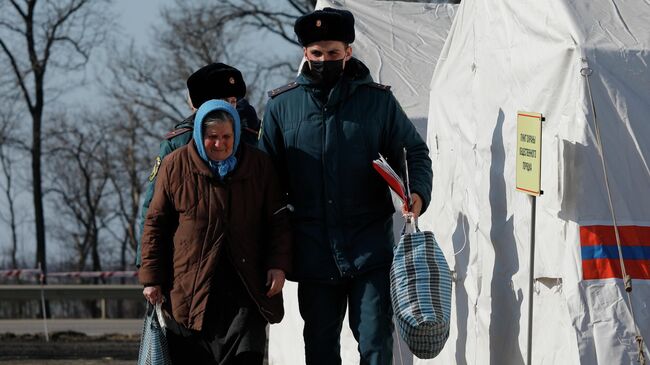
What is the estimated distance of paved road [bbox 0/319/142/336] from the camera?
66.5 ft

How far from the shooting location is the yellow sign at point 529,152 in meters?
6.48

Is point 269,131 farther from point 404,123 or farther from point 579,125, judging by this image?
point 579,125

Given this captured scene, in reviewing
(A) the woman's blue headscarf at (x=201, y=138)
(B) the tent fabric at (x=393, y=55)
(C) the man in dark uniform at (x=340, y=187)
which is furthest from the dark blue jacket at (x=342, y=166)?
(B) the tent fabric at (x=393, y=55)

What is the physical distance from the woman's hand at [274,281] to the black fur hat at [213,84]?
1.26 meters

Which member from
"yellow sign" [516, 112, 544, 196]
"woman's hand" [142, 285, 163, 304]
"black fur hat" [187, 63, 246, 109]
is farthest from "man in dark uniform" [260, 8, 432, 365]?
"black fur hat" [187, 63, 246, 109]

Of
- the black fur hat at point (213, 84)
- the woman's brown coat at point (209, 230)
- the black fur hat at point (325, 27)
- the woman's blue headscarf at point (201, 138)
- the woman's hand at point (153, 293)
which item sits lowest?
the woman's hand at point (153, 293)

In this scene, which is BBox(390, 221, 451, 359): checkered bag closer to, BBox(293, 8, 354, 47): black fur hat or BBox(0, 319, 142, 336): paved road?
BBox(293, 8, 354, 47): black fur hat

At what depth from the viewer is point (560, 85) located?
6.60m

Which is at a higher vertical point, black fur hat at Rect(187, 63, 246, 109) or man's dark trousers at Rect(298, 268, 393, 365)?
black fur hat at Rect(187, 63, 246, 109)

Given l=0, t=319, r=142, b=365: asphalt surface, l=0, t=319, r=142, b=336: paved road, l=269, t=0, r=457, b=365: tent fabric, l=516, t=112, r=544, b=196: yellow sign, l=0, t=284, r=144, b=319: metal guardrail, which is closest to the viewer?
l=516, t=112, r=544, b=196: yellow sign

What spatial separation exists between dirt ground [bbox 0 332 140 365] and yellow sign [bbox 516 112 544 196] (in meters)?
8.27

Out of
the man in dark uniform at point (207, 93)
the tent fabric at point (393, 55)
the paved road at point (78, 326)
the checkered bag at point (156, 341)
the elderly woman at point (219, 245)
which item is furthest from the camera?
the paved road at point (78, 326)

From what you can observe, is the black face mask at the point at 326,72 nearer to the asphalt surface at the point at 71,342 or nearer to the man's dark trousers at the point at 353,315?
the man's dark trousers at the point at 353,315

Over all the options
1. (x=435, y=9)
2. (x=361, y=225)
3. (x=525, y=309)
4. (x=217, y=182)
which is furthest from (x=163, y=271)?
(x=435, y=9)
